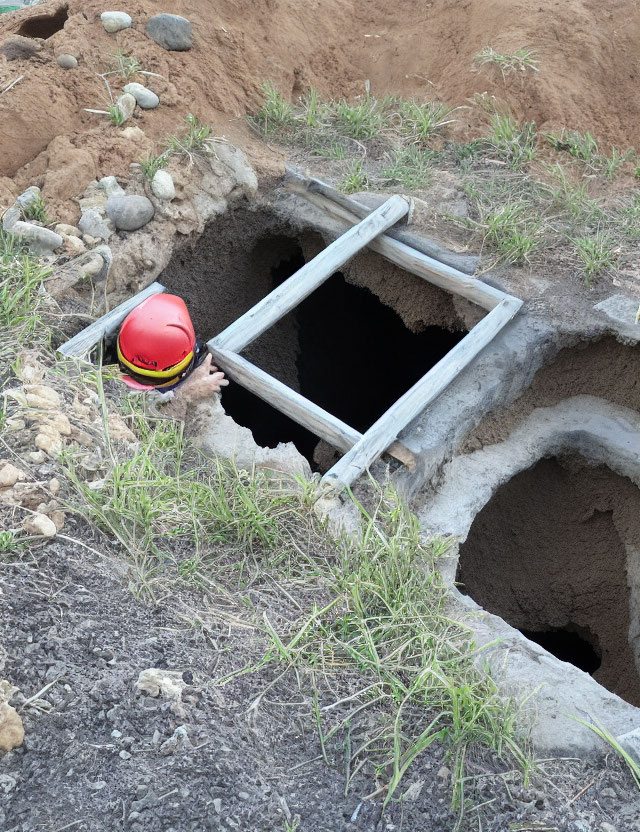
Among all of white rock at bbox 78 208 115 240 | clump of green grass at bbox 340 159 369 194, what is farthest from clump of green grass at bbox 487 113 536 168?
white rock at bbox 78 208 115 240

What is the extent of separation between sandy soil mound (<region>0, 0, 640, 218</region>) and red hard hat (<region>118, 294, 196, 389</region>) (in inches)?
34.6

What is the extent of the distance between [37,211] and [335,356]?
1925 mm

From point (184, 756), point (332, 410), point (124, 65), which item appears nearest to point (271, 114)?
point (124, 65)

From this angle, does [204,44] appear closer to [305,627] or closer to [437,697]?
[305,627]

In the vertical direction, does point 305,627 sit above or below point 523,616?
above

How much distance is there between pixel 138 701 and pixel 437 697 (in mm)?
888

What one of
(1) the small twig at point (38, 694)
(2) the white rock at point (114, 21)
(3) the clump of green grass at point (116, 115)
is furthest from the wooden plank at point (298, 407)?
(2) the white rock at point (114, 21)

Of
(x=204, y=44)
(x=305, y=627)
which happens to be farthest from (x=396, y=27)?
(x=305, y=627)

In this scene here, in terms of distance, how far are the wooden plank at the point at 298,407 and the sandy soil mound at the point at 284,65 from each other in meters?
1.18

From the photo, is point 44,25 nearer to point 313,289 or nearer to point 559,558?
point 313,289

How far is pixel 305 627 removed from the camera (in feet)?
8.68

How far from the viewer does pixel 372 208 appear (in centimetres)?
418

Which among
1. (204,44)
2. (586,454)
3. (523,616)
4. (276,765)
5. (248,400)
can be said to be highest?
(204,44)

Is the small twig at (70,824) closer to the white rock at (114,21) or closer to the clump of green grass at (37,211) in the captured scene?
the clump of green grass at (37,211)
